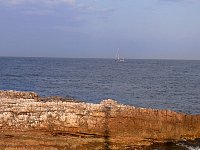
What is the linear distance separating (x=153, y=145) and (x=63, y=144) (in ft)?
19.8

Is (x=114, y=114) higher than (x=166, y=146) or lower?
higher

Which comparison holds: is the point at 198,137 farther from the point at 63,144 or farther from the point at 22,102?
the point at 22,102

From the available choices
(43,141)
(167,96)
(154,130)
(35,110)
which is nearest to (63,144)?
(43,141)

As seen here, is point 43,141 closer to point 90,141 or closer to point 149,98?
point 90,141

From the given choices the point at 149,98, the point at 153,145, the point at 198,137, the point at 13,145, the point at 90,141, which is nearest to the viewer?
the point at 13,145

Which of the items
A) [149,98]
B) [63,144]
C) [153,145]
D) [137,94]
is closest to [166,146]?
[153,145]

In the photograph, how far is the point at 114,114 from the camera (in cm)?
2362

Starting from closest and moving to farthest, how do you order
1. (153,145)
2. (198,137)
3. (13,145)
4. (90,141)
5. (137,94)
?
1. (13,145)
2. (90,141)
3. (153,145)
4. (198,137)
5. (137,94)

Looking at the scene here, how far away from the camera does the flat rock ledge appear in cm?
2181

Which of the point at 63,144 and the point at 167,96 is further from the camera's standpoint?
the point at 167,96

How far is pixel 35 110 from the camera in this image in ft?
75.0

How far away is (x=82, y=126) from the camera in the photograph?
75.1 feet

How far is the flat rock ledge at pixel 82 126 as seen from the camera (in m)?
21.8

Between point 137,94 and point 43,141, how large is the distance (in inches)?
1431
